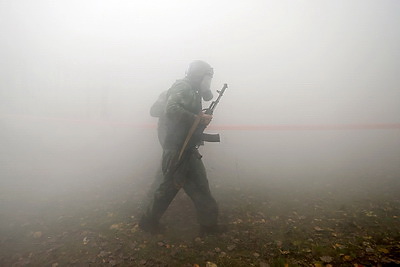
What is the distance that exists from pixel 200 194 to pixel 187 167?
1.63 ft

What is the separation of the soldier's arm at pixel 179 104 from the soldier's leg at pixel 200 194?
72 cm

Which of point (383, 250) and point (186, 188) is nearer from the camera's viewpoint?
point (383, 250)

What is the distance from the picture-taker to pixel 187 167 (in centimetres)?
426

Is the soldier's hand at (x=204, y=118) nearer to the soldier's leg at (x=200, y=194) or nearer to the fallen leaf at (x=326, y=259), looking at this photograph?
the soldier's leg at (x=200, y=194)

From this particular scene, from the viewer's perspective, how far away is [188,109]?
4148mm

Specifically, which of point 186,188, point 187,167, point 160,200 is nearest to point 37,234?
point 160,200

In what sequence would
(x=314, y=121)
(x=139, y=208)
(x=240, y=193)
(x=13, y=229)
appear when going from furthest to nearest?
(x=314, y=121), (x=240, y=193), (x=139, y=208), (x=13, y=229)

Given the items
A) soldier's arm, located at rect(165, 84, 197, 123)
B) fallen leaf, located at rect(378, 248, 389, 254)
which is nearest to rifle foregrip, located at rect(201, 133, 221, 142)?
soldier's arm, located at rect(165, 84, 197, 123)

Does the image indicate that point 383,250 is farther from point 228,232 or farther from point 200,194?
point 200,194

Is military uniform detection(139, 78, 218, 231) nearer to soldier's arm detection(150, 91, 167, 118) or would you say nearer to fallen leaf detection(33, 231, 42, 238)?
soldier's arm detection(150, 91, 167, 118)

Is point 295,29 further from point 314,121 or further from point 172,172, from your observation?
point 172,172

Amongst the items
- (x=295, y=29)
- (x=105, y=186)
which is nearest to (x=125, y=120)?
(x=105, y=186)

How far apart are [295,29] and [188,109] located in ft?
51.7

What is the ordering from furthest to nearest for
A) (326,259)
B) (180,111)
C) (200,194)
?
(200,194) < (180,111) < (326,259)
